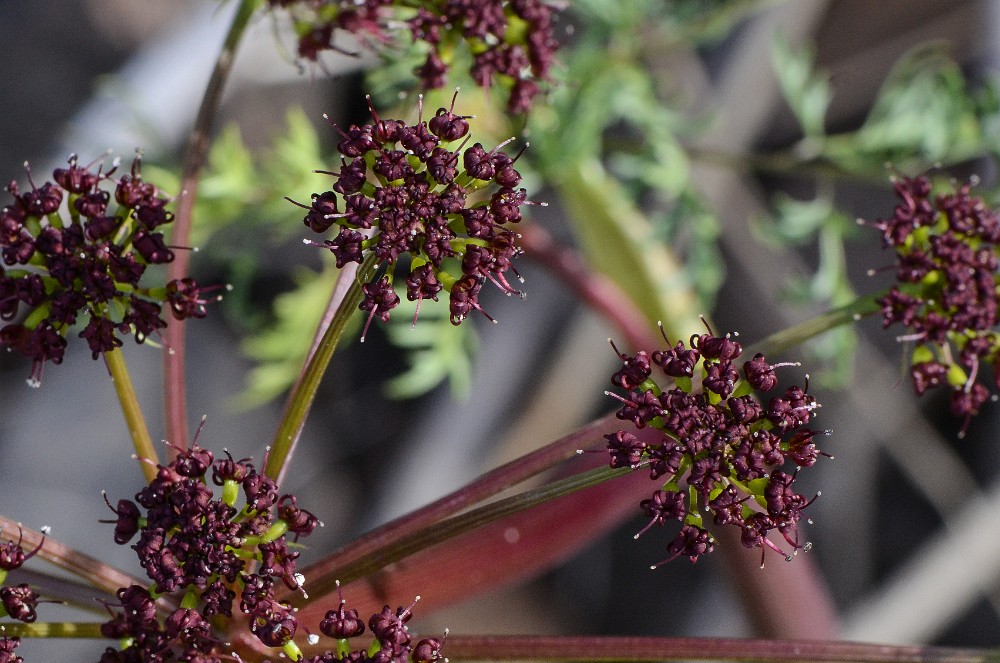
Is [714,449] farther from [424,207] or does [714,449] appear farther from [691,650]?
[424,207]

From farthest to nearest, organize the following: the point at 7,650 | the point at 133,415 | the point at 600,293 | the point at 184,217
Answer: the point at 600,293 → the point at 184,217 → the point at 133,415 → the point at 7,650

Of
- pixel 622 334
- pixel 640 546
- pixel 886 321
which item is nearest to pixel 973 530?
pixel 640 546

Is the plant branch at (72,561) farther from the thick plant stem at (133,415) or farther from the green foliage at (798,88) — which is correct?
the green foliage at (798,88)

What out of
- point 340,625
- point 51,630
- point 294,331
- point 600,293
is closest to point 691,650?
point 340,625

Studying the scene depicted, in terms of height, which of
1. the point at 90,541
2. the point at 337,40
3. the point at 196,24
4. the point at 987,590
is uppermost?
the point at 196,24

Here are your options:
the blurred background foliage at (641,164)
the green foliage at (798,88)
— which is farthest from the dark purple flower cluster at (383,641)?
the green foliage at (798,88)

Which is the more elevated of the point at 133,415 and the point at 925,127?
the point at 925,127

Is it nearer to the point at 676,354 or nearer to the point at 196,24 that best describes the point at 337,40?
the point at 196,24

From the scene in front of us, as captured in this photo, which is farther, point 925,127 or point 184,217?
point 925,127
